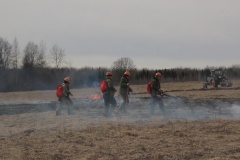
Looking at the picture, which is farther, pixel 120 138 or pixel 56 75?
pixel 56 75

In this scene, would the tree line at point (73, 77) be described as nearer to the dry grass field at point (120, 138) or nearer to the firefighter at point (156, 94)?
the firefighter at point (156, 94)

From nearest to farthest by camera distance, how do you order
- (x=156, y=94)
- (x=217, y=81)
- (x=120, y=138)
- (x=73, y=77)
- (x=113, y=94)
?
(x=120, y=138) → (x=156, y=94) → (x=113, y=94) → (x=217, y=81) → (x=73, y=77)

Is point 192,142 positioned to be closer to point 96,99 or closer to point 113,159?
point 113,159

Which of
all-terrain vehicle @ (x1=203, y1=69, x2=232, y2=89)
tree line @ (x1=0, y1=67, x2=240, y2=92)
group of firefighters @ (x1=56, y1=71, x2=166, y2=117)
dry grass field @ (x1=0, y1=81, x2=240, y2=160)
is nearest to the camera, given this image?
dry grass field @ (x1=0, y1=81, x2=240, y2=160)

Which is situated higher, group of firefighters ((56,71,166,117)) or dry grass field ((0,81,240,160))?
group of firefighters ((56,71,166,117))

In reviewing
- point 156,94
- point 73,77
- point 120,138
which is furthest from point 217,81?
point 120,138

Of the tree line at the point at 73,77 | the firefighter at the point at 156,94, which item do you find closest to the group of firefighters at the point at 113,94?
the firefighter at the point at 156,94

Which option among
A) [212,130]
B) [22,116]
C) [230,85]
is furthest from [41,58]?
[212,130]

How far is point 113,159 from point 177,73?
60.0 meters

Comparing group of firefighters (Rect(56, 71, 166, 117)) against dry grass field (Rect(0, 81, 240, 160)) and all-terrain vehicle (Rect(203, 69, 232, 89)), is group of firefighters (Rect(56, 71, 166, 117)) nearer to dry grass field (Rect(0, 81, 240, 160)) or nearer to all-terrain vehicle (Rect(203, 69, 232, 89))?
dry grass field (Rect(0, 81, 240, 160))

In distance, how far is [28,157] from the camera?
31.3ft

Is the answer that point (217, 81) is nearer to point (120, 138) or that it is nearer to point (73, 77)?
point (73, 77)

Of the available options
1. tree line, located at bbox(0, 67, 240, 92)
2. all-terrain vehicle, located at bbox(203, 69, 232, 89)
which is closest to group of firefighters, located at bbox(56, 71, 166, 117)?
all-terrain vehicle, located at bbox(203, 69, 232, 89)

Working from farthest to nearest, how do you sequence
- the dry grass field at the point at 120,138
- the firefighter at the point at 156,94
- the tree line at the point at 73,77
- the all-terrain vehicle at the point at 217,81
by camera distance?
the tree line at the point at 73,77, the all-terrain vehicle at the point at 217,81, the firefighter at the point at 156,94, the dry grass field at the point at 120,138
